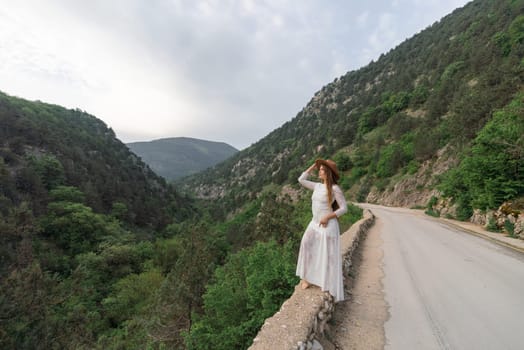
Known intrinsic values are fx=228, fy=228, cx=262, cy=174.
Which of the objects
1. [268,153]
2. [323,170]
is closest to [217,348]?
[323,170]

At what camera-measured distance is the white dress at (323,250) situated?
329 centimetres

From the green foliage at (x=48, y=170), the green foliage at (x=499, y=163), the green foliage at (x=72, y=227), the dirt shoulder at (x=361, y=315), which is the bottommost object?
the green foliage at (x=72, y=227)

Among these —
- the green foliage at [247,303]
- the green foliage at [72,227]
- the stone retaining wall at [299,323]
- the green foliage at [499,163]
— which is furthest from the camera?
the green foliage at [72,227]

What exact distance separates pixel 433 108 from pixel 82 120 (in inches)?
4117

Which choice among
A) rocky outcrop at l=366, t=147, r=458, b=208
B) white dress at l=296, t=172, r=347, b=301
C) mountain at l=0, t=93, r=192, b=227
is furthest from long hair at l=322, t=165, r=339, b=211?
mountain at l=0, t=93, r=192, b=227

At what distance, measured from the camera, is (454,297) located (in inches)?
161

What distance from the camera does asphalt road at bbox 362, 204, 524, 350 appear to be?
299 centimetres

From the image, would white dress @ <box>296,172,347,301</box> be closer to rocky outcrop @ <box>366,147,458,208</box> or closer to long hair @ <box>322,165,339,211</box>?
long hair @ <box>322,165,339,211</box>

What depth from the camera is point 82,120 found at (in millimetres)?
84000

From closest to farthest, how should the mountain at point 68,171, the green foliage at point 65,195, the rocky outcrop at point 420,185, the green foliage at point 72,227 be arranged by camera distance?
the rocky outcrop at point 420,185
the green foliage at point 72,227
the mountain at point 68,171
the green foliage at point 65,195

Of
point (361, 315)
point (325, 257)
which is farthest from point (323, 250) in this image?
point (361, 315)

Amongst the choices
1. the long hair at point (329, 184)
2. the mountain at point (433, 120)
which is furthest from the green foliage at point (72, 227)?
the mountain at point (433, 120)

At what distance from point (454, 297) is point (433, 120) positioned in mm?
36236

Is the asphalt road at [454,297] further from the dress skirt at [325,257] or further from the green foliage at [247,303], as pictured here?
the green foliage at [247,303]
